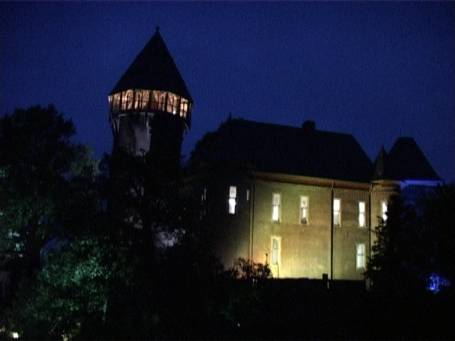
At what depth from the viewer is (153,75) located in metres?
39.1

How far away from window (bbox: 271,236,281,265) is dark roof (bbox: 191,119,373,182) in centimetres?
467

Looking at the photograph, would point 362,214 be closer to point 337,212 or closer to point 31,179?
point 337,212

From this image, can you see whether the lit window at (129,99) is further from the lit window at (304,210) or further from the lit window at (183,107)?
the lit window at (304,210)

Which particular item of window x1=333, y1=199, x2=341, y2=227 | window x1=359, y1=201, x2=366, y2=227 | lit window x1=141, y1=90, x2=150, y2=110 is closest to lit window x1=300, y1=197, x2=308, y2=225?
window x1=333, y1=199, x2=341, y2=227

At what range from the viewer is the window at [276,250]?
3600 cm

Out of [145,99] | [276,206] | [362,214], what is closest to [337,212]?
[362,214]

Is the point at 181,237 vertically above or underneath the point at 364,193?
underneath

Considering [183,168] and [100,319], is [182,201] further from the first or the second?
[100,319]

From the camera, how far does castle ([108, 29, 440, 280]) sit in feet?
115

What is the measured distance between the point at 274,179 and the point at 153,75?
1171 centimetres

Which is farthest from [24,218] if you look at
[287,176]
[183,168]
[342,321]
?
[342,321]

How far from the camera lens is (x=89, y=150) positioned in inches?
1518

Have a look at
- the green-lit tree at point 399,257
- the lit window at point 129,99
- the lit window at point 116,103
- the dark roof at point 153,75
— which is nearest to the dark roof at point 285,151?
the dark roof at point 153,75

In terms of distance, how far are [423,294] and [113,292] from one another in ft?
49.2
